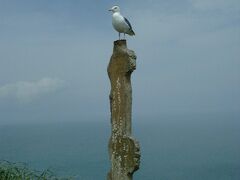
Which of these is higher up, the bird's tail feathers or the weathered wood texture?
the bird's tail feathers

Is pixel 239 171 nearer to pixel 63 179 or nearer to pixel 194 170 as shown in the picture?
pixel 194 170

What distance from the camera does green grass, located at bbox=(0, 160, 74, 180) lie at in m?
7.78

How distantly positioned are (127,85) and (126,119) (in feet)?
1.67

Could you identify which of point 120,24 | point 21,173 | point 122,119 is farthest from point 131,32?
point 21,173

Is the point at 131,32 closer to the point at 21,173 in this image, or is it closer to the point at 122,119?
the point at 122,119

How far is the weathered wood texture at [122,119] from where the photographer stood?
7.03 metres

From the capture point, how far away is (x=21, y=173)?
25.6 feet

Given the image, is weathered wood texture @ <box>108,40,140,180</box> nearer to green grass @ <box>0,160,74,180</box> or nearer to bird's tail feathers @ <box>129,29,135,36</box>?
bird's tail feathers @ <box>129,29,135,36</box>

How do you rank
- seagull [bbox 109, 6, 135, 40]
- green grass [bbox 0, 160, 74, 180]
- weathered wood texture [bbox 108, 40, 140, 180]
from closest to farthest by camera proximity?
weathered wood texture [bbox 108, 40, 140, 180]
seagull [bbox 109, 6, 135, 40]
green grass [bbox 0, 160, 74, 180]

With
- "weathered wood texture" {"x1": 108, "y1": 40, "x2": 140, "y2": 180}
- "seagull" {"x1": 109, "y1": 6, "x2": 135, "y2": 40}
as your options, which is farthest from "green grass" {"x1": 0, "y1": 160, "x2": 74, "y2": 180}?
"seagull" {"x1": 109, "y1": 6, "x2": 135, "y2": 40}

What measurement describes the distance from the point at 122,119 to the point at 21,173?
6.54 ft

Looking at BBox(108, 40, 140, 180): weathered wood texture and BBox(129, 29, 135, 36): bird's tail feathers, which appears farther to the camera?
BBox(129, 29, 135, 36): bird's tail feathers

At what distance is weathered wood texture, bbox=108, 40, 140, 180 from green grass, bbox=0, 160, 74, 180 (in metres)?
1.26

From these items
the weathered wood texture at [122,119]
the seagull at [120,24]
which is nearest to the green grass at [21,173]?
the weathered wood texture at [122,119]
